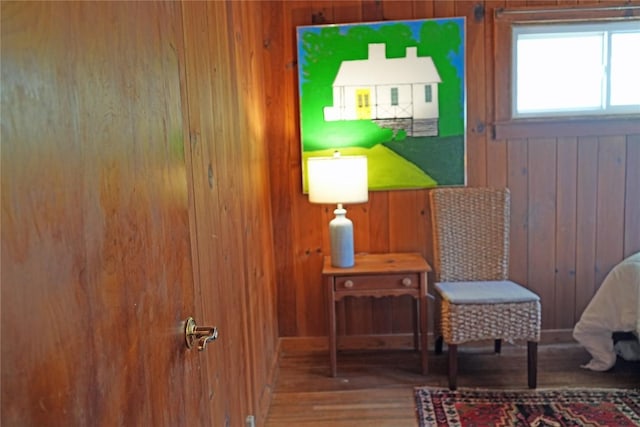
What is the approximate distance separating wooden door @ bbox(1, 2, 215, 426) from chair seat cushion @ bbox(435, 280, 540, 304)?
1932mm

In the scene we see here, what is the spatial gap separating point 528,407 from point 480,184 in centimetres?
129

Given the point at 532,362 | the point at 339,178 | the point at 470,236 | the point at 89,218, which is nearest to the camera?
the point at 89,218

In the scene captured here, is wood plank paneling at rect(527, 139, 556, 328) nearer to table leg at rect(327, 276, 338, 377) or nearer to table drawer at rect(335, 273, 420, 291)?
table drawer at rect(335, 273, 420, 291)

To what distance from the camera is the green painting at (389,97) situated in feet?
9.89

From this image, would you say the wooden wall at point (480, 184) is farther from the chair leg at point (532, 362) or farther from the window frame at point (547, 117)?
the chair leg at point (532, 362)

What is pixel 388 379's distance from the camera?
9.37 ft

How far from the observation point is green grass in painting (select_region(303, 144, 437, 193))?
311 cm

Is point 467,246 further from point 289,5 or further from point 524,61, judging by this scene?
point 289,5

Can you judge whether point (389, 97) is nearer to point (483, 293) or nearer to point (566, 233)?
point (483, 293)

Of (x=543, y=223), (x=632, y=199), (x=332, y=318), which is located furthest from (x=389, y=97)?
(x=632, y=199)

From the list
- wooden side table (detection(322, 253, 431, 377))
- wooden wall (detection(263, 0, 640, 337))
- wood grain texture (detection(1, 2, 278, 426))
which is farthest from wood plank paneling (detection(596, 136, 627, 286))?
wood grain texture (detection(1, 2, 278, 426))

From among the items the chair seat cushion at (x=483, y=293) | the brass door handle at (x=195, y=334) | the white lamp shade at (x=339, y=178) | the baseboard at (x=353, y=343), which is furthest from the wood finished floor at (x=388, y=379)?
the brass door handle at (x=195, y=334)

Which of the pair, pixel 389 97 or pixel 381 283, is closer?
pixel 381 283

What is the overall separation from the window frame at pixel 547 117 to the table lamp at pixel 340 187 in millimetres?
939
